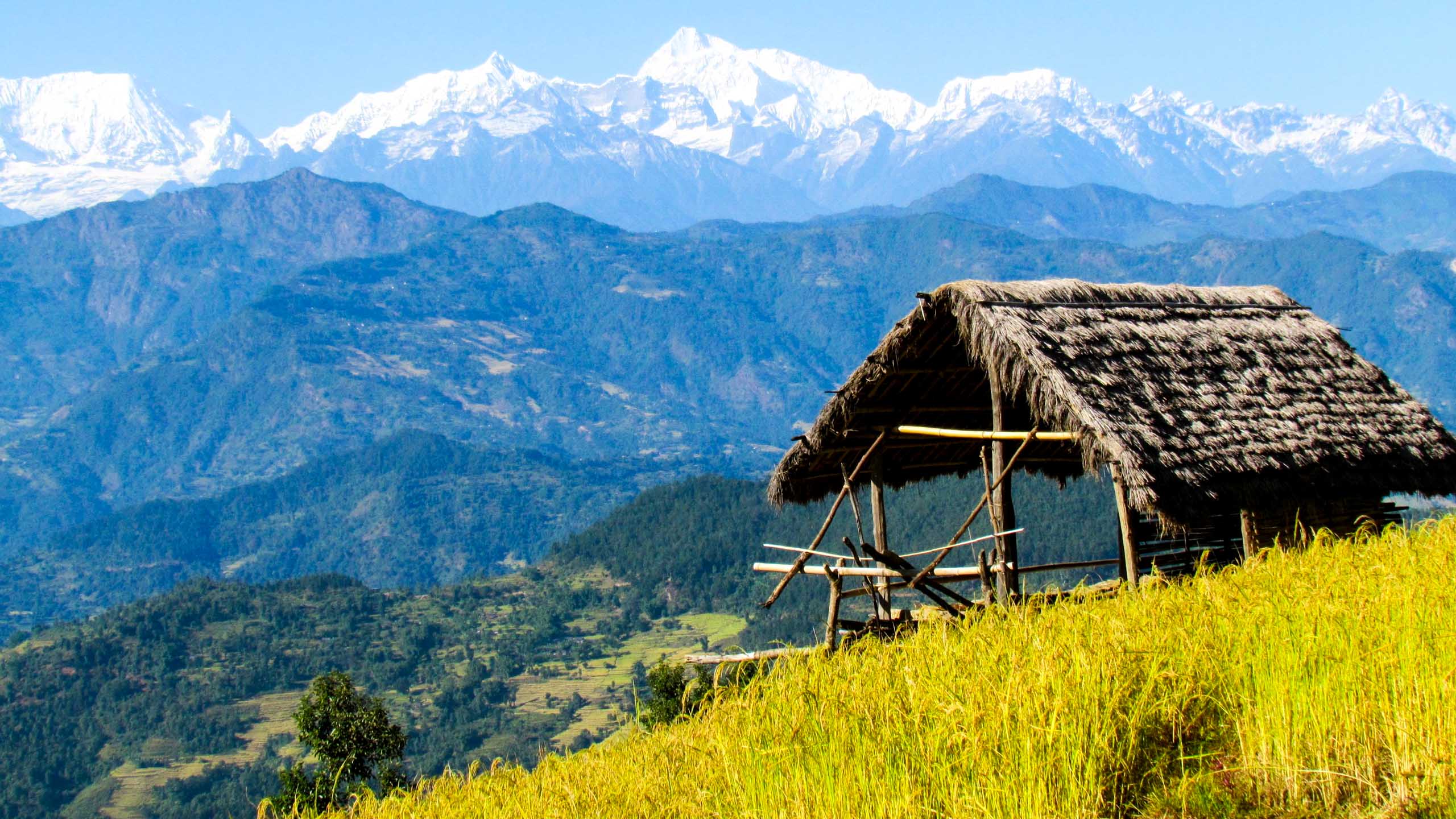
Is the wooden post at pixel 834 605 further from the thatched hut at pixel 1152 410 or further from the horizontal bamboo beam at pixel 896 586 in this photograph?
the thatched hut at pixel 1152 410

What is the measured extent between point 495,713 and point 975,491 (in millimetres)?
54247

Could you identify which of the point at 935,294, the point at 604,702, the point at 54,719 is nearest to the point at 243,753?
the point at 54,719

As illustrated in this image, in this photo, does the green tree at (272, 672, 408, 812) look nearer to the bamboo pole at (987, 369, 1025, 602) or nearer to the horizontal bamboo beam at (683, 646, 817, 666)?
the horizontal bamboo beam at (683, 646, 817, 666)

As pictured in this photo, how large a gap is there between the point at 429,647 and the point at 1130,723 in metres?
152

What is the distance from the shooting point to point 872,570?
1230cm

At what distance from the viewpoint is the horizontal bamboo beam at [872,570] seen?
37.8ft

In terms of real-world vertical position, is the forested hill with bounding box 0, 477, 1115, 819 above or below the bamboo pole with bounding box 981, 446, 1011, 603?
below

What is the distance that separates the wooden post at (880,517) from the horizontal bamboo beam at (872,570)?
368 mm

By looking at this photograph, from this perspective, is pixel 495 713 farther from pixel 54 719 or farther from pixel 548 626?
Result: pixel 54 719

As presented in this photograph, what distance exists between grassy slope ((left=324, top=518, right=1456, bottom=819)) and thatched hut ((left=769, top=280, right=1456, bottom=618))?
5.08 metres

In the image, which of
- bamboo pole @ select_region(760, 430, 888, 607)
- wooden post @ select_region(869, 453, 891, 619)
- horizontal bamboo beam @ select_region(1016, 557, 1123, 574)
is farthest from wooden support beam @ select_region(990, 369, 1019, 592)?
wooden post @ select_region(869, 453, 891, 619)

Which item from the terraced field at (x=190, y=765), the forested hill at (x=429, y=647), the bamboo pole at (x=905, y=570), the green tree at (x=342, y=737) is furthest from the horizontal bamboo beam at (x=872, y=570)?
the terraced field at (x=190, y=765)

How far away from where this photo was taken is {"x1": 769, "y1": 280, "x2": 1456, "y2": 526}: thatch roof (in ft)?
35.4

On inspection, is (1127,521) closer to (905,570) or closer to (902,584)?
(905,570)
